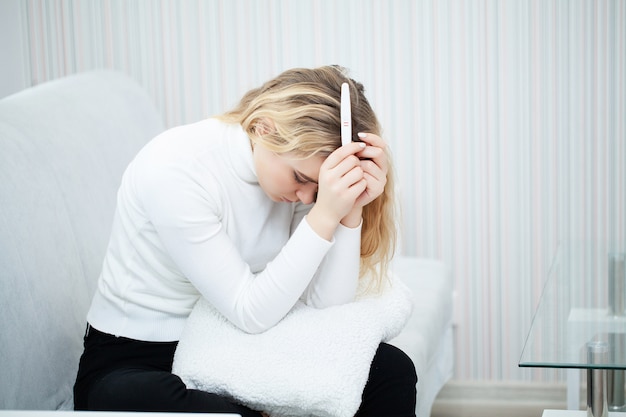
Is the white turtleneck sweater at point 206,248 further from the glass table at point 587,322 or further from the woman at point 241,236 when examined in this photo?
the glass table at point 587,322

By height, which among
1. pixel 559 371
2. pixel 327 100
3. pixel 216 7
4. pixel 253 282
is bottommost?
pixel 559 371

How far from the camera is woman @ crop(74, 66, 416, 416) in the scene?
4.08 feet

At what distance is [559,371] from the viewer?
230 cm

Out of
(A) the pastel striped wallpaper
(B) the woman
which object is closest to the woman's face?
(B) the woman

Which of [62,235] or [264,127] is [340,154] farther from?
[62,235]

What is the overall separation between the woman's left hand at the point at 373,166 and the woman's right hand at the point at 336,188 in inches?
1.0

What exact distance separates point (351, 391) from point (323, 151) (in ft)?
1.15

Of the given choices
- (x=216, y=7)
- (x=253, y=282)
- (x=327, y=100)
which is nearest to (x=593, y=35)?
(x=216, y=7)

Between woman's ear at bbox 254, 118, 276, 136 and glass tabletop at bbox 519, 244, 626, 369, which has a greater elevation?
woman's ear at bbox 254, 118, 276, 136

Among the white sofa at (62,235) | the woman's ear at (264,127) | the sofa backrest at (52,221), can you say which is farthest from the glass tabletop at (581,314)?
the sofa backrest at (52,221)

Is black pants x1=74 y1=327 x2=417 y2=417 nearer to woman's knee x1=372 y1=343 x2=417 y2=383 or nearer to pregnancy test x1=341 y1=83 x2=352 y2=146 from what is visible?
woman's knee x1=372 y1=343 x2=417 y2=383

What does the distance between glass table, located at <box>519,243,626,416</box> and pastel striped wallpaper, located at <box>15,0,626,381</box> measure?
0.96 ft

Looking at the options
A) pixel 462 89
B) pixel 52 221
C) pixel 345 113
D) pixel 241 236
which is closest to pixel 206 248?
pixel 241 236

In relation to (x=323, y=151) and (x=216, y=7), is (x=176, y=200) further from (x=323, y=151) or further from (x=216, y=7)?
(x=216, y=7)
